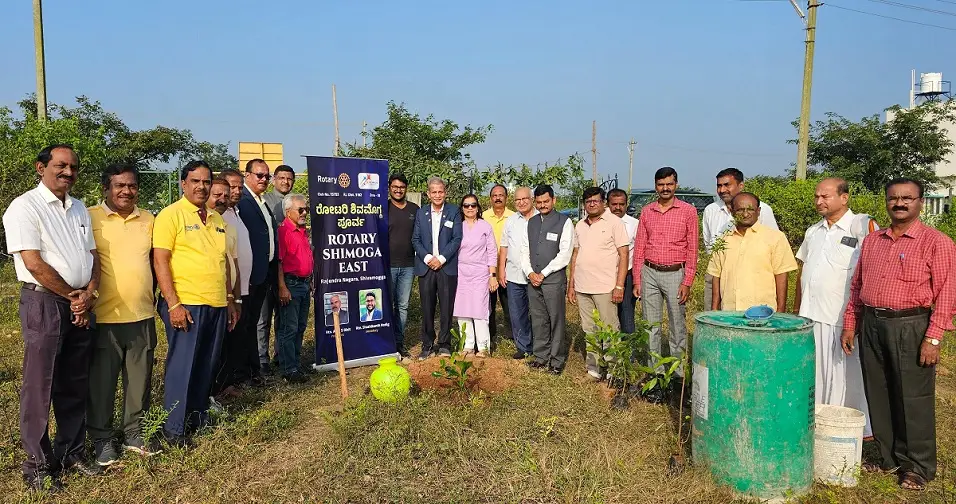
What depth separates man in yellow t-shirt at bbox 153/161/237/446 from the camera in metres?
3.74

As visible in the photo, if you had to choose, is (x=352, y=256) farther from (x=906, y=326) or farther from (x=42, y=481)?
(x=906, y=326)

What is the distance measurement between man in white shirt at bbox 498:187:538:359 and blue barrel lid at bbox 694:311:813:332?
2.67 m

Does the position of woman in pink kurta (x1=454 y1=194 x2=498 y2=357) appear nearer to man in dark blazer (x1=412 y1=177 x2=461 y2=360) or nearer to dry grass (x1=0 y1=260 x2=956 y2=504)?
man in dark blazer (x1=412 y1=177 x2=461 y2=360)

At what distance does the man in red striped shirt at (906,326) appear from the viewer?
133 inches

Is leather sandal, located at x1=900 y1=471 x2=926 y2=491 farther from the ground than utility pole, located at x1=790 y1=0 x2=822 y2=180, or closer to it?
closer to it

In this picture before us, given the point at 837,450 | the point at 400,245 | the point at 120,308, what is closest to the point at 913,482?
the point at 837,450

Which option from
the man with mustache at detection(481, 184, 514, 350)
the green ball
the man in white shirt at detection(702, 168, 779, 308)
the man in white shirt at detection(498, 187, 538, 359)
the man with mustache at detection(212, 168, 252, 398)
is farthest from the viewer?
the man with mustache at detection(481, 184, 514, 350)

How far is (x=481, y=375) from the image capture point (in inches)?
201

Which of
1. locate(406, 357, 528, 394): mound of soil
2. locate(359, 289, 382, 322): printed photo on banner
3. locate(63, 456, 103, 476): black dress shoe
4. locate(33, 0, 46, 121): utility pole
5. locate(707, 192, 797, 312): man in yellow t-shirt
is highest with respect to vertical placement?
locate(33, 0, 46, 121): utility pole

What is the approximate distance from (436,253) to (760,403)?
3.62 m

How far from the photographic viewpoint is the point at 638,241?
508cm

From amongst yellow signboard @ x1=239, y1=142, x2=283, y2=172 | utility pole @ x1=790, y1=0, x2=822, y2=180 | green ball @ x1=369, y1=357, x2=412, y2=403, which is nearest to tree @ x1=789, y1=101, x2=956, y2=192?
utility pole @ x1=790, y1=0, x2=822, y2=180

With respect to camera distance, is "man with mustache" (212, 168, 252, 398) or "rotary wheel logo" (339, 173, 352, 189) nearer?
"man with mustache" (212, 168, 252, 398)

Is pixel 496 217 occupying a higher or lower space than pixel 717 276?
higher
